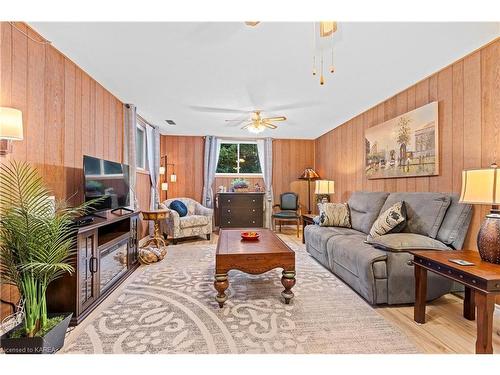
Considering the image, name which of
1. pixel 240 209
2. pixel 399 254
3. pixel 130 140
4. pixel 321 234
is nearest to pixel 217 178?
pixel 240 209

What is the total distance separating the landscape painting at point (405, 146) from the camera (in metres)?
2.92

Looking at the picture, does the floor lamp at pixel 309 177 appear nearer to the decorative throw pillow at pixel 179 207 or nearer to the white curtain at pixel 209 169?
the white curtain at pixel 209 169

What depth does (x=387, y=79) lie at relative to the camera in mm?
3053

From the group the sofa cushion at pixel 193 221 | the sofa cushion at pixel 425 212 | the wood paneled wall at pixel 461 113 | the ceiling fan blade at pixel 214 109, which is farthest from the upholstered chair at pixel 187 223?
the sofa cushion at pixel 425 212

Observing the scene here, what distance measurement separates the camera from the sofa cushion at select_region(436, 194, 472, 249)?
2.40 metres

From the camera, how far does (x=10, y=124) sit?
5.65 feet

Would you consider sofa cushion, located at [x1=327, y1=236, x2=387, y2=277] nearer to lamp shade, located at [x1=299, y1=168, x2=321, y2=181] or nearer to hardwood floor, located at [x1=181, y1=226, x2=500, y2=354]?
hardwood floor, located at [x1=181, y1=226, x2=500, y2=354]

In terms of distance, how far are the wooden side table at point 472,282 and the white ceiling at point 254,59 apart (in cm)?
181

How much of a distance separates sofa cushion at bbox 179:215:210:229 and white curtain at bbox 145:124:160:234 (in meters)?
0.88

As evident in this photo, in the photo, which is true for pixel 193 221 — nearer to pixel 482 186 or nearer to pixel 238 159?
pixel 238 159

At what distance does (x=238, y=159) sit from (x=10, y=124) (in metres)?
5.13

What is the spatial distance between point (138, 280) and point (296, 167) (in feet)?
16.0
